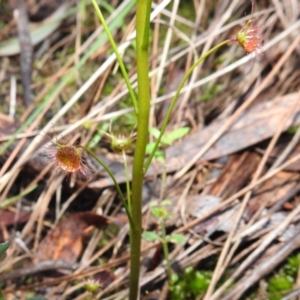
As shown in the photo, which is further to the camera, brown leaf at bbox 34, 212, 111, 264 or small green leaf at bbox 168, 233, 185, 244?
brown leaf at bbox 34, 212, 111, 264

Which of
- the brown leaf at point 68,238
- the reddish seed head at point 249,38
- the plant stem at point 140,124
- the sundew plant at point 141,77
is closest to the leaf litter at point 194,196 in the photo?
the brown leaf at point 68,238

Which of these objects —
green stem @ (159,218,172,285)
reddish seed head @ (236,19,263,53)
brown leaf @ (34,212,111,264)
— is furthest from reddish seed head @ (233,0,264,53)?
brown leaf @ (34,212,111,264)

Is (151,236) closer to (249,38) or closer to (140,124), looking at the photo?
(140,124)

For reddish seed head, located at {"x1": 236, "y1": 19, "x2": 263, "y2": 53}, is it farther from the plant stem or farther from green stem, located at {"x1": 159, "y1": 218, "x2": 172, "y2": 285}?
green stem, located at {"x1": 159, "y1": 218, "x2": 172, "y2": 285}

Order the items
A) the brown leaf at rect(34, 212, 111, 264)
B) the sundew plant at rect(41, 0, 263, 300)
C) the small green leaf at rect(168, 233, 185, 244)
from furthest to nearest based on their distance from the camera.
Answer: the brown leaf at rect(34, 212, 111, 264) → the small green leaf at rect(168, 233, 185, 244) → the sundew plant at rect(41, 0, 263, 300)

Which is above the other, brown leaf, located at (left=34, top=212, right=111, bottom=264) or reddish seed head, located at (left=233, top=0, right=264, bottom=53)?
reddish seed head, located at (left=233, top=0, right=264, bottom=53)

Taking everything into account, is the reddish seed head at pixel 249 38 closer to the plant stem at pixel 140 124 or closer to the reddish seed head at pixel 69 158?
the plant stem at pixel 140 124

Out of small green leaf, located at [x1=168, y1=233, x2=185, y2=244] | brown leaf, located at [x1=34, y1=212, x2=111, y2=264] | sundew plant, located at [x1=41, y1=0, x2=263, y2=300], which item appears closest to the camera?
sundew plant, located at [x1=41, y1=0, x2=263, y2=300]
